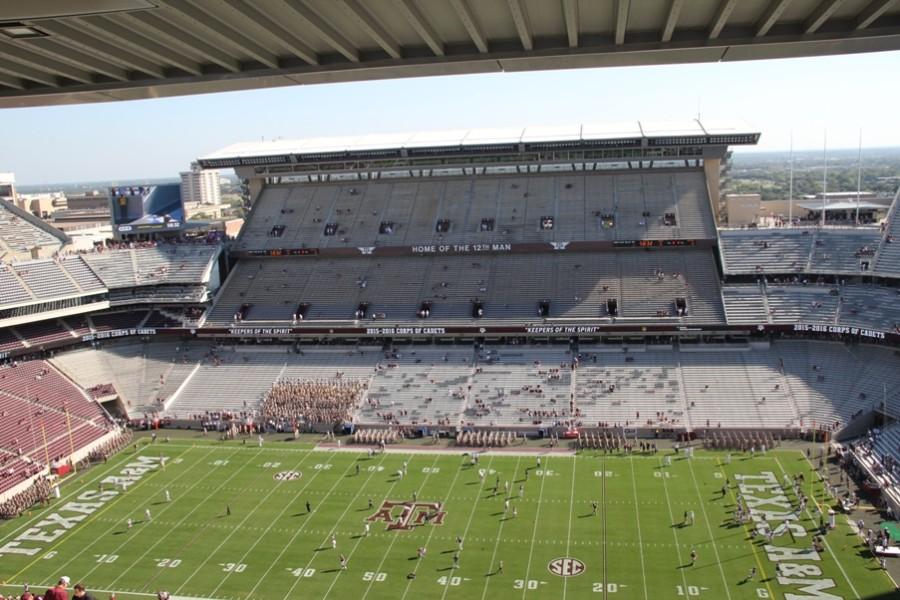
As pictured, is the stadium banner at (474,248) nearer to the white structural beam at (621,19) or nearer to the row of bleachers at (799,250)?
the row of bleachers at (799,250)

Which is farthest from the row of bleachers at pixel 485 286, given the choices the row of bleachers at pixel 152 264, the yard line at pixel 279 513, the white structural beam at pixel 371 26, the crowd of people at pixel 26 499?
the white structural beam at pixel 371 26

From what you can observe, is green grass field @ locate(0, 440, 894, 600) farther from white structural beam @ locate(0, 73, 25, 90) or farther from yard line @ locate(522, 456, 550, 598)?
white structural beam @ locate(0, 73, 25, 90)

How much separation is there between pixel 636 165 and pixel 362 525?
37.2 meters

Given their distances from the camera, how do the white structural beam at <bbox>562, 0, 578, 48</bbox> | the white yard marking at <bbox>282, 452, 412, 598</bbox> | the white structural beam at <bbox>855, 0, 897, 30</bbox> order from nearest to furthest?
the white structural beam at <bbox>855, 0, 897, 30</bbox>, the white structural beam at <bbox>562, 0, 578, 48</bbox>, the white yard marking at <bbox>282, 452, 412, 598</bbox>

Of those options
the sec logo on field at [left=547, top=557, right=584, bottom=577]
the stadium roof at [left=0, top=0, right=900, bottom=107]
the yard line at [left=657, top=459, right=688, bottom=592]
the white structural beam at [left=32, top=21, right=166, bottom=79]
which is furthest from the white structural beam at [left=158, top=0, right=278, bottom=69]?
the yard line at [left=657, top=459, right=688, bottom=592]

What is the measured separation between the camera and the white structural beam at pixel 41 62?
7.79 metres

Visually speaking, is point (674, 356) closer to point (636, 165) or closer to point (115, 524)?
point (636, 165)

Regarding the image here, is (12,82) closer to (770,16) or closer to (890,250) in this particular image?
(770,16)

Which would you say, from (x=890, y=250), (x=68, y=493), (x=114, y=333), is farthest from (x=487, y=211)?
(x=68, y=493)

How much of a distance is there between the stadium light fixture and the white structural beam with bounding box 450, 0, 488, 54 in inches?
149

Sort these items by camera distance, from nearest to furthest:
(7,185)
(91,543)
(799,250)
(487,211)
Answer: (91,543)
(799,250)
(487,211)
(7,185)

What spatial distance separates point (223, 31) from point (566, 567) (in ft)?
78.4

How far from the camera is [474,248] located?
180 ft

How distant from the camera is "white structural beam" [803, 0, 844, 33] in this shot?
7061 mm
